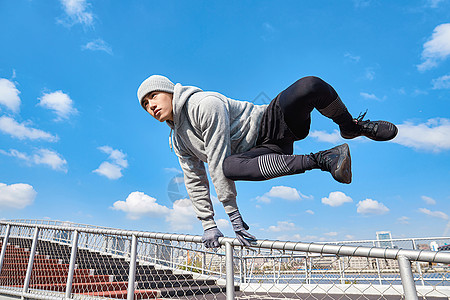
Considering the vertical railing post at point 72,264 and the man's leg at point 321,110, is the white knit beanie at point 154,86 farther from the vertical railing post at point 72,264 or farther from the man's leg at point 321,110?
the vertical railing post at point 72,264

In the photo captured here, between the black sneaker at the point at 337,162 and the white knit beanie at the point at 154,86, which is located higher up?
the white knit beanie at the point at 154,86

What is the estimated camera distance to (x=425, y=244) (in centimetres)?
480

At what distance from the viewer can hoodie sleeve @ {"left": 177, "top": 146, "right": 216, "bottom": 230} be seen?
1.93m

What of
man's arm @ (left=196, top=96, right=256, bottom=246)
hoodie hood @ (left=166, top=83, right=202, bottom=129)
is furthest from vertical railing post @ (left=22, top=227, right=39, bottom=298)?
man's arm @ (left=196, top=96, right=256, bottom=246)

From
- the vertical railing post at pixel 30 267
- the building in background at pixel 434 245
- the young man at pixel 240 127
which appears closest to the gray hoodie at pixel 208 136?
the young man at pixel 240 127

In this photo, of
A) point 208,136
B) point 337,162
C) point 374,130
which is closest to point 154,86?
point 208,136

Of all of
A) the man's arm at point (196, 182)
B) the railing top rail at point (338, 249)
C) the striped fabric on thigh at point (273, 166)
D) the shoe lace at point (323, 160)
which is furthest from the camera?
the man's arm at point (196, 182)

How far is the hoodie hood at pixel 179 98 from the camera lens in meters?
1.72

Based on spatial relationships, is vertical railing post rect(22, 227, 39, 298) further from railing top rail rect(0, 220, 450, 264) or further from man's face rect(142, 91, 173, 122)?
man's face rect(142, 91, 173, 122)

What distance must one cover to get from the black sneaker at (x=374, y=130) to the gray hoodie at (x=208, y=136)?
54 centimetres

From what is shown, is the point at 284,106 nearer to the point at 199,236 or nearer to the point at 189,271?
the point at 199,236

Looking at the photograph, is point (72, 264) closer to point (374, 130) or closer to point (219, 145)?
point (219, 145)

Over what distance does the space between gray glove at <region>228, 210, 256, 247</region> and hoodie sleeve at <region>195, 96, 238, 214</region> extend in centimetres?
4

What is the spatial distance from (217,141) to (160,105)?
0.41m
